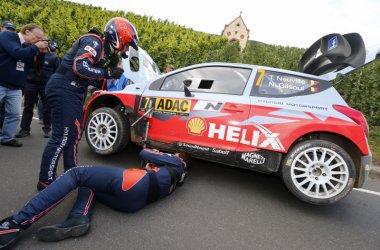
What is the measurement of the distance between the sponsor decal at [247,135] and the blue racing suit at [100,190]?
0.97 meters

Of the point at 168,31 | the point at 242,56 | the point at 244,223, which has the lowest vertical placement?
the point at 244,223

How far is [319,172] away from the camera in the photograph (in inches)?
121

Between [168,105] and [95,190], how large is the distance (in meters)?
1.60

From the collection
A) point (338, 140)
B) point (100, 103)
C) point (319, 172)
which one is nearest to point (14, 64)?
point (100, 103)

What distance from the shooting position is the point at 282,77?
134 inches

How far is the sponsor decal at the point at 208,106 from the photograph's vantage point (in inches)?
134

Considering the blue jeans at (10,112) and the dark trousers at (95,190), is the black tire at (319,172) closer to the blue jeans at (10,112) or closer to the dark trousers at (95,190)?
the dark trousers at (95,190)

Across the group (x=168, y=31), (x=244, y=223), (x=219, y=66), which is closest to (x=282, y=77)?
(x=219, y=66)

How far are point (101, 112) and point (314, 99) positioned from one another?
9.37ft

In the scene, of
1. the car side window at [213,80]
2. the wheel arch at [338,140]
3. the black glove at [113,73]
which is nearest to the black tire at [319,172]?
the wheel arch at [338,140]

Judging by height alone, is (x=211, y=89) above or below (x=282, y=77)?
below

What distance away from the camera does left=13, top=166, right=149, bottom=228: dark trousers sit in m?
2.17

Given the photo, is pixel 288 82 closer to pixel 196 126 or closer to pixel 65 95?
pixel 196 126

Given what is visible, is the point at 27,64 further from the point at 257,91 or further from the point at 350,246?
the point at 350,246
